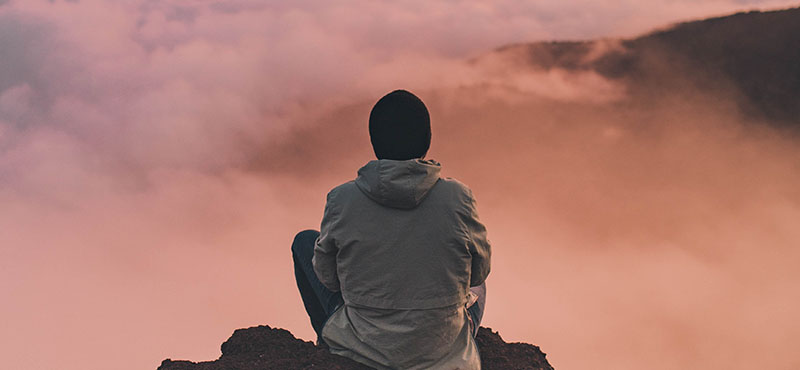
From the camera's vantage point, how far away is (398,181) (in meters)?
3.52

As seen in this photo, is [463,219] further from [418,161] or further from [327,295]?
[327,295]

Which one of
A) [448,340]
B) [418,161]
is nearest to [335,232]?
[418,161]

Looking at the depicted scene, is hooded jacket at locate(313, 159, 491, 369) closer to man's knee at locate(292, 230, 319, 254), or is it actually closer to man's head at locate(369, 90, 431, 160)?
man's head at locate(369, 90, 431, 160)

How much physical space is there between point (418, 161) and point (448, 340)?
941 mm

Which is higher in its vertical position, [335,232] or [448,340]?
[335,232]

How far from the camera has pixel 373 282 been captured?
363 centimetres

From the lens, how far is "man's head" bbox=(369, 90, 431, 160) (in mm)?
3602

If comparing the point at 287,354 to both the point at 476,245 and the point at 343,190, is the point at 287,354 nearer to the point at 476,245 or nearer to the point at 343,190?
the point at 343,190

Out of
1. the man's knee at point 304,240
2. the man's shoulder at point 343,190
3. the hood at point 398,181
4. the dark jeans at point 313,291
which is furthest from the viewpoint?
the man's knee at point 304,240

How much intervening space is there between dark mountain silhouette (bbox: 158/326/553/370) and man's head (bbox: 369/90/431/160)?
1180 millimetres

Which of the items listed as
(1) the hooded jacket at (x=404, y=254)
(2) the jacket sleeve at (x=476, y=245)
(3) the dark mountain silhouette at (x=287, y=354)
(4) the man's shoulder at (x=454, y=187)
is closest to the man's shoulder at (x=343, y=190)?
(1) the hooded jacket at (x=404, y=254)

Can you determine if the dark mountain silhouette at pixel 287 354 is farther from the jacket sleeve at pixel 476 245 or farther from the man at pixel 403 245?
the jacket sleeve at pixel 476 245

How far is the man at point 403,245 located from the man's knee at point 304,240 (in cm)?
49

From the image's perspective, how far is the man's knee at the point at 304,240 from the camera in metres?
4.25
